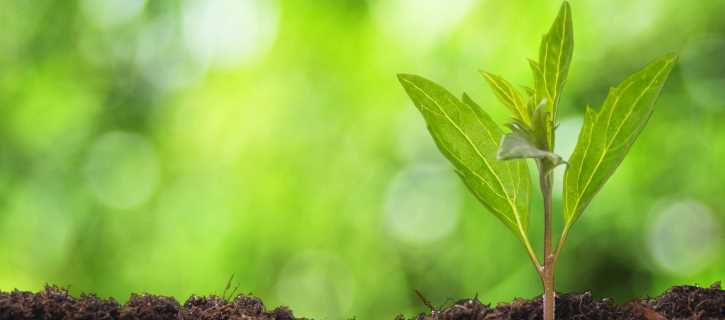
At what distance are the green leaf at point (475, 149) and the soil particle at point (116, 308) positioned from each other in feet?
1.34

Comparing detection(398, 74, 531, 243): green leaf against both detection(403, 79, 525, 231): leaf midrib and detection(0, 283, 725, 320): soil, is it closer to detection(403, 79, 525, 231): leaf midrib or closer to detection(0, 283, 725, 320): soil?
detection(403, 79, 525, 231): leaf midrib

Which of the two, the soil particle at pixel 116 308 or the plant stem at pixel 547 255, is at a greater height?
the soil particle at pixel 116 308

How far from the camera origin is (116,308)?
1.28 m

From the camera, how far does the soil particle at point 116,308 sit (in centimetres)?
123

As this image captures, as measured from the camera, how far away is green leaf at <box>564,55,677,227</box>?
3.68 feet

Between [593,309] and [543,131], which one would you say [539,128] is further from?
[593,309]

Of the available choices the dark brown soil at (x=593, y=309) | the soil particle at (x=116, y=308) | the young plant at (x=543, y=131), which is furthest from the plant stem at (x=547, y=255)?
the soil particle at (x=116, y=308)

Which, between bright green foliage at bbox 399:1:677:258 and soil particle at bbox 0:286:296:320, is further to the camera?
soil particle at bbox 0:286:296:320

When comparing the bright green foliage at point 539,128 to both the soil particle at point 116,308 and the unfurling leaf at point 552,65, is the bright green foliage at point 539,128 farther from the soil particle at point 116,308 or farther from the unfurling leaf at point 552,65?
the soil particle at point 116,308

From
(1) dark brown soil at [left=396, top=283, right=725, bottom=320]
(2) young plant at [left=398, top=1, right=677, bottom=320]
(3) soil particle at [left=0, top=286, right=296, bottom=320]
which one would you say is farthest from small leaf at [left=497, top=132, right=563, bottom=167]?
(3) soil particle at [left=0, top=286, right=296, bottom=320]

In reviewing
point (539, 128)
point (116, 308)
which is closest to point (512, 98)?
point (539, 128)

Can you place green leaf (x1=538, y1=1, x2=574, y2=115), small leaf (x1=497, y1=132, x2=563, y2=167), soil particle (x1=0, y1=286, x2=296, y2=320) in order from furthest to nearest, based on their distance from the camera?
soil particle (x1=0, y1=286, x2=296, y2=320)
green leaf (x1=538, y1=1, x2=574, y2=115)
small leaf (x1=497, y1=132, x2=563, y2=167)

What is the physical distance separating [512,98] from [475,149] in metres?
0.09

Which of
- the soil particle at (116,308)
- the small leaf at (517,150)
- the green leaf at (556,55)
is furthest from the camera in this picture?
the soil particle at (116,308)
